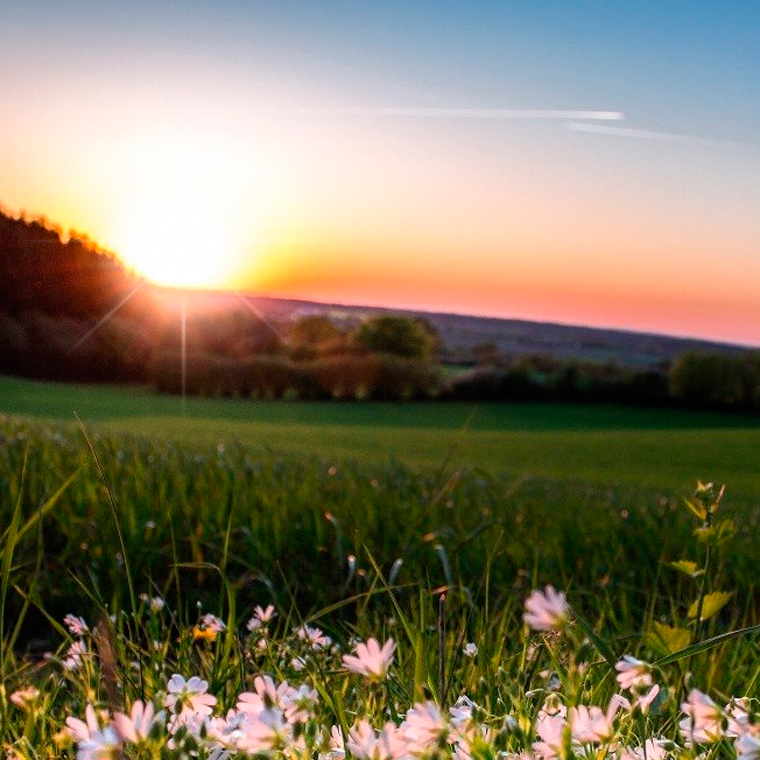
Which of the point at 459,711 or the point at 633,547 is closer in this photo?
the point at 459,711

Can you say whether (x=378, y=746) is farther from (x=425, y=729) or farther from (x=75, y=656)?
(x=75, y=656)

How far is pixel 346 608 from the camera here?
4.35m

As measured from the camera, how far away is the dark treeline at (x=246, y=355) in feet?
41.3

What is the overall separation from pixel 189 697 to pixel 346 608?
2894 mm

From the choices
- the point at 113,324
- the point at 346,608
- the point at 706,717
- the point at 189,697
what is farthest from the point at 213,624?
the point at 113,324

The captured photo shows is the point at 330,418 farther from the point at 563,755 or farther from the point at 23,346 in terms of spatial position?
Result: the point at 563,755

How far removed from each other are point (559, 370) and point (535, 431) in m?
2.57

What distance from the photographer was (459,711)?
1.42m

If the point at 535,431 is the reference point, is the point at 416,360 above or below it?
above

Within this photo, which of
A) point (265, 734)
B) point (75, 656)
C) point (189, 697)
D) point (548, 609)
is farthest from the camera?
point (75, 656)

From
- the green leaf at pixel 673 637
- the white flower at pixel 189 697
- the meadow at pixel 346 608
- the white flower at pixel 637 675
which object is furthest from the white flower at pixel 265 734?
the green leaf at pixel 673 637

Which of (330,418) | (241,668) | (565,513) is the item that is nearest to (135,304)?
(330,418)

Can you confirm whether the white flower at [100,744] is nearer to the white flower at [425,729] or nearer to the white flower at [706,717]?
the white flower at [425,729]

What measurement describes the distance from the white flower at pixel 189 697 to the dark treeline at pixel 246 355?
983cm
